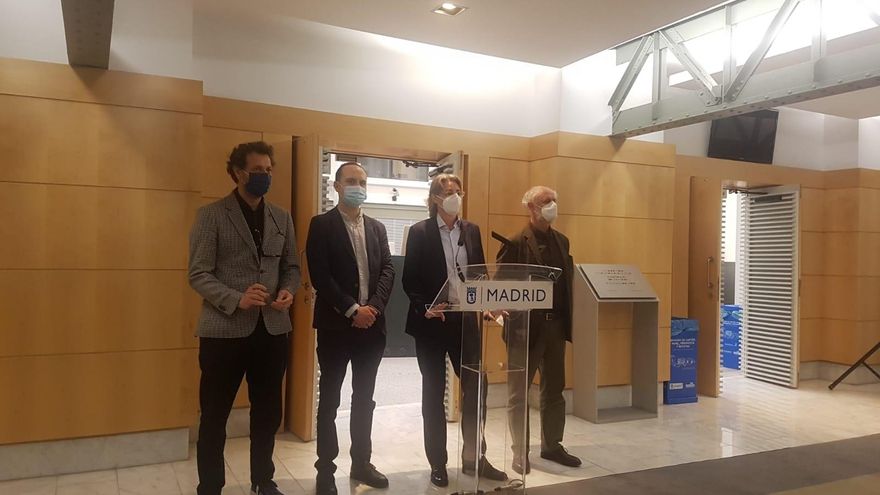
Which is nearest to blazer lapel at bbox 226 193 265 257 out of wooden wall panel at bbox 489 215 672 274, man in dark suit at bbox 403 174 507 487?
man in dark suit at bbox 403 174 507 487

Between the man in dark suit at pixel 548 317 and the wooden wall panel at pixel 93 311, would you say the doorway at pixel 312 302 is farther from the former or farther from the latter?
the man in dark suit at pixel 548 317

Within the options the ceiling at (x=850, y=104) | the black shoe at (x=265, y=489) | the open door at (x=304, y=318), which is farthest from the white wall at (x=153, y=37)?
the ceiling at (x=850, y=104)

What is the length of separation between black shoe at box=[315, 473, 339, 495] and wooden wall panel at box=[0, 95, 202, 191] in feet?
6.05

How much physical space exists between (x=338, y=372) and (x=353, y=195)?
915 mm

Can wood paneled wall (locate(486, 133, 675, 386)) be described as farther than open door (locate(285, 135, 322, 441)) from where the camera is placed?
Yes

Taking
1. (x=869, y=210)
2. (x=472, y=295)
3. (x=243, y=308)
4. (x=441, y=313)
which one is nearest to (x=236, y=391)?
(x=243, y=308)

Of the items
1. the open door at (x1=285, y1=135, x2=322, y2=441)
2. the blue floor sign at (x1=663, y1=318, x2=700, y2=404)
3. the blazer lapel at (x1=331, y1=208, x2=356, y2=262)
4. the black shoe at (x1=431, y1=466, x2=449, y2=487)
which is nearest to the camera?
the blazer lapel at (x1=331, y1=208, x2=356, y2=262)

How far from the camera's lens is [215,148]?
4.02m

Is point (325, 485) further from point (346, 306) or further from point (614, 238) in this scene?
point (614, 238)

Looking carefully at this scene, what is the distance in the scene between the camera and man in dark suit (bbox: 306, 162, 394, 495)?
304cm

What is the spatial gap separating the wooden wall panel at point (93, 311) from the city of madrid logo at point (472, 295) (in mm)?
1887

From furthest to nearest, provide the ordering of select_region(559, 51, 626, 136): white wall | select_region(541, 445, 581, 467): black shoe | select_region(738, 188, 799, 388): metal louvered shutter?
select_region(738, 188, 799, 388): metal louvered shutter < select_region(559, 51, 626, 136): white wall < select_region(541, 445, 581, 467): black shoe

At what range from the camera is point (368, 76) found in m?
4.59

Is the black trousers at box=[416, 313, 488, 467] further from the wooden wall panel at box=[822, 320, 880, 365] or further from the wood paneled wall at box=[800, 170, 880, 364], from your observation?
the wooden wall panel at box=[822, 320, 880, 365]
